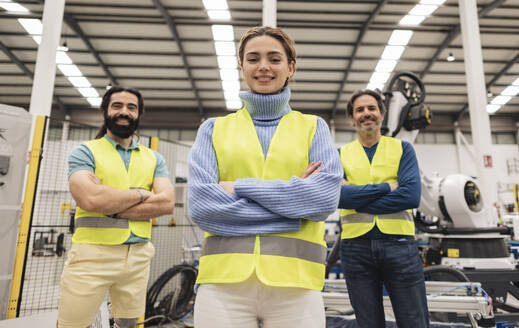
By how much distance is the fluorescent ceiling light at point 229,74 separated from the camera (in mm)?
11438

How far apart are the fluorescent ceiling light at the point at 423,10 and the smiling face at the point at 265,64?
9.26 metres

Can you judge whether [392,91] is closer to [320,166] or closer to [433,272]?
[433,272]

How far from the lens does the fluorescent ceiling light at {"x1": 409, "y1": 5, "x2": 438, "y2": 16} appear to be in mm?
8562

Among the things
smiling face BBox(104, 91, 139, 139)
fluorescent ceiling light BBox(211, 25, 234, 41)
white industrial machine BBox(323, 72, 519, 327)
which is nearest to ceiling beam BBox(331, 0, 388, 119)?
fluorescent ceiling light BBox(211, 25, 234, 41)

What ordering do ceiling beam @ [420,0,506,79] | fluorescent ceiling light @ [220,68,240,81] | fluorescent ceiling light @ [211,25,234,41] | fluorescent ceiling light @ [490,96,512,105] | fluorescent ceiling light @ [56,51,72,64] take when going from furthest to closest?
fluorescent ceiling light @ [490,96,512,105] < fluorescent ceiling light @ [220,68,240,81] < fluorescent ceiling light @ [56,51,72,64] < fluorescent ceiling light @ [211,25,234,41] < ceiling beam @ [420,0,506,79]

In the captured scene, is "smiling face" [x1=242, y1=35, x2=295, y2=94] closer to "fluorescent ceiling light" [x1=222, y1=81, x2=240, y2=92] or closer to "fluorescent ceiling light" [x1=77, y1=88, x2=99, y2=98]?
"fluorescent ceiling light" [x1=222, y1=81, x2=240, y2=92]

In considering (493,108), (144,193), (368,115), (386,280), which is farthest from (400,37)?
(144,193)

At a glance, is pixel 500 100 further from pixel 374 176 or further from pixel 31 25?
pixel 31 25

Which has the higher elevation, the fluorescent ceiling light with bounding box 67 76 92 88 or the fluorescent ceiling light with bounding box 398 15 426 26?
the fluorescent ceiling light with bounding box 398 15 426 26

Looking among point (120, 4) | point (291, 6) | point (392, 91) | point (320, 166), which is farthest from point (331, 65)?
point (320, 166)

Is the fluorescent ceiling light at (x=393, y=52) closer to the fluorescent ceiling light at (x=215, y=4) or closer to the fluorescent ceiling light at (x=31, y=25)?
the fluorescent ceiling light at (x=215, y=4)

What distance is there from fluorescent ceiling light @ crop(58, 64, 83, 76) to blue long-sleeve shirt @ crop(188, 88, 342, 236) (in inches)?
479

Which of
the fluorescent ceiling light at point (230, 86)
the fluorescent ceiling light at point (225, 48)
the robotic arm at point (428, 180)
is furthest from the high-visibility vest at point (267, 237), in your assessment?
the fluorescent ceiling light at point (230, 86)

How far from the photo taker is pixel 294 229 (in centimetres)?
96
